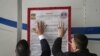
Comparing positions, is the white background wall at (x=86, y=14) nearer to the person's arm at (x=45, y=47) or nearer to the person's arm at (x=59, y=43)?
the person's arm at (x=59, y=43)

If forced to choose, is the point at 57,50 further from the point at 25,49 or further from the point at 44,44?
the point at 25,49

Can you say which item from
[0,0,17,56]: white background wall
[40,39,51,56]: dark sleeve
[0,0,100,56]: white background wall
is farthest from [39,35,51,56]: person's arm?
[0,0,17,56]: white background wall

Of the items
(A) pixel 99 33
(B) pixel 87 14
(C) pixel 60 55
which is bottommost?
(C) pixel 60 55

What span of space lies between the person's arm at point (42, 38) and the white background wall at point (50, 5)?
0.49 ft

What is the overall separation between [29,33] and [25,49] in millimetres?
439

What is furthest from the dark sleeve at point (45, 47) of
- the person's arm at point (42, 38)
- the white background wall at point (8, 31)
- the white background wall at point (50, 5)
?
the white background wall at point (8, 31)

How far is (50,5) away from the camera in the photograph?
261cm

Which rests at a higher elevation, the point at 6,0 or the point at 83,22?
the point at 6,0

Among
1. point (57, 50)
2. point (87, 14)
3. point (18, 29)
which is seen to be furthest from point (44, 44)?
point (87, 14)

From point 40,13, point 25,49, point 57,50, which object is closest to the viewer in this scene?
point 25,49

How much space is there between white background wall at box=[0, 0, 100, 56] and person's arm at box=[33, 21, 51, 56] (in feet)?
0.49

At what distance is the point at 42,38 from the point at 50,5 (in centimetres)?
34

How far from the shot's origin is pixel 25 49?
2223 millimetres

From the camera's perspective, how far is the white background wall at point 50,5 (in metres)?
2.53
